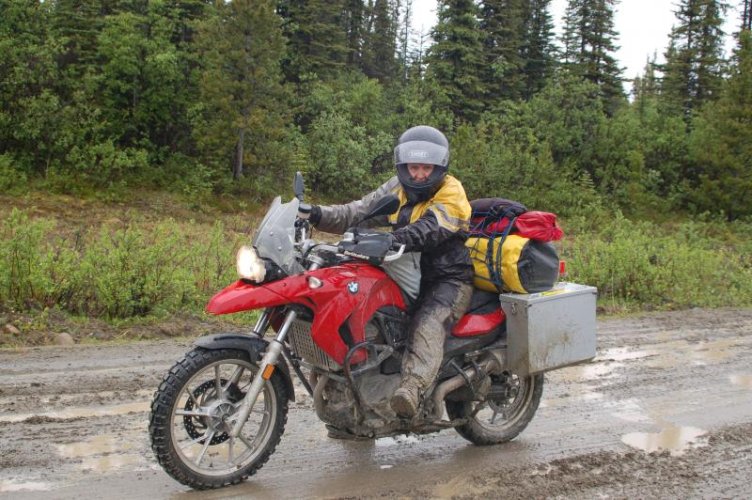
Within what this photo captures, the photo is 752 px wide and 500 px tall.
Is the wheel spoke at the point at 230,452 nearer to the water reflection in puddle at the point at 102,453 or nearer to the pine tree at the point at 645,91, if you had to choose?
the water reflection in puddle at the point at 102,453

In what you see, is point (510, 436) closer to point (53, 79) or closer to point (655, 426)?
point (655, 426)

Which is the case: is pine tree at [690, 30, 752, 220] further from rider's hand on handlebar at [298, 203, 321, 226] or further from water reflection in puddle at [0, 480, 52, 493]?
water reflection in puddle at [0, 480, 52, 493]

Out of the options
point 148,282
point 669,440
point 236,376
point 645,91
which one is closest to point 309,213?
point 236,376

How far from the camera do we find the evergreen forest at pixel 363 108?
25125 millimetres

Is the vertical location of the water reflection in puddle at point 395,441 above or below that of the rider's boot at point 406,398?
below

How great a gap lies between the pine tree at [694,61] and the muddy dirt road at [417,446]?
3753cm

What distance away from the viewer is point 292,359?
4742mm

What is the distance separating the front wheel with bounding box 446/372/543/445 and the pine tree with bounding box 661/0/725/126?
3910 centimetres

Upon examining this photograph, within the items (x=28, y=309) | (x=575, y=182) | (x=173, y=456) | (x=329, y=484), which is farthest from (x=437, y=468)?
(x=575, y=182)

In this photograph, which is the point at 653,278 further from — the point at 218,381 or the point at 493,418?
the point at 218,381

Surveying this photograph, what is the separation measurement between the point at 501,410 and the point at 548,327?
0.86 m

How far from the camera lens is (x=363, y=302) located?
4.65 meters

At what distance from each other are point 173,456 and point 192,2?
28203 mm

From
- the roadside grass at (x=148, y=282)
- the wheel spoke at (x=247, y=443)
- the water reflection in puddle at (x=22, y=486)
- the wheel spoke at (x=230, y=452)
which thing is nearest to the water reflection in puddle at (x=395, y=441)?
the wheel spoke at (x=247, y=443)
